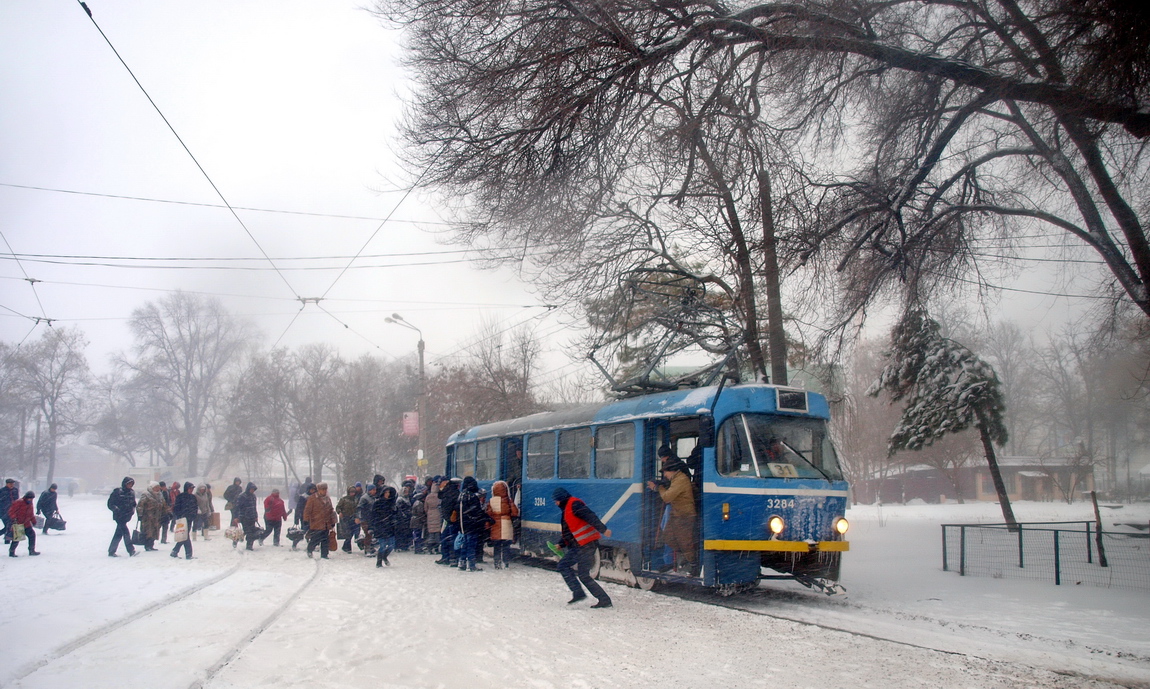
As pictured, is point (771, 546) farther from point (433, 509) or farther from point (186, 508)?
point (186, 508)

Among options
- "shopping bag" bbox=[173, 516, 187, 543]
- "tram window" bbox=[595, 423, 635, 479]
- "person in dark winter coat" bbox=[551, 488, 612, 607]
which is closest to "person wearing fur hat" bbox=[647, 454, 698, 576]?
"tram window" bbox=[595, 423, 635, 479]

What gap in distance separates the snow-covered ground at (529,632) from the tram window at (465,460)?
6.41 meters

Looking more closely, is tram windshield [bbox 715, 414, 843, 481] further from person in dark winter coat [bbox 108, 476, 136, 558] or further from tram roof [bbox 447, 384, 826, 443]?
person in dark winter coat [bbox 108, 476, 136, 558]

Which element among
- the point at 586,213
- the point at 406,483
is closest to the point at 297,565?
the point at 406,483

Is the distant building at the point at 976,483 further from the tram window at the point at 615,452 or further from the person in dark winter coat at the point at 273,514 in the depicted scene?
the tram window at the point at 615,452

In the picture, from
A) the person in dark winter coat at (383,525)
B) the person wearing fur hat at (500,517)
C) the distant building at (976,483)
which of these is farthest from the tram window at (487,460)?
the distant building at (976,483)

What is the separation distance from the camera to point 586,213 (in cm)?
1312

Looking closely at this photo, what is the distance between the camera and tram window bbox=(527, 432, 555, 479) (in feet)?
51.6

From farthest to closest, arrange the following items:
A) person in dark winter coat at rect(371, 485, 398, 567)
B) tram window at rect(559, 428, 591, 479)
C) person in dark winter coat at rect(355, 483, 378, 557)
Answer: person in dark winter coat at rect(355, 483, 378, 557) → person in dark winter coat at rect(371, 485, 398, 567) → tram window at rect(559, 428, 591, 479)

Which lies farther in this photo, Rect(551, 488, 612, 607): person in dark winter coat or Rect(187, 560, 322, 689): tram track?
Rect(551, 488, 612, 607): person in dark winter coat

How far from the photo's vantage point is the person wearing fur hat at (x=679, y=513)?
11.3m

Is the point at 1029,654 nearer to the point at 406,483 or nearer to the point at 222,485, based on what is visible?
the point at 406,483

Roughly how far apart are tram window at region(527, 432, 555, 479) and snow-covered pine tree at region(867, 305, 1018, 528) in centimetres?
1290

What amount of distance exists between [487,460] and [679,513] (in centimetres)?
892
